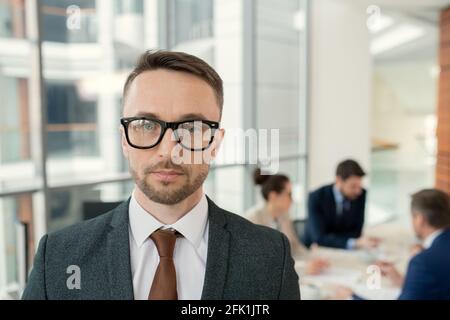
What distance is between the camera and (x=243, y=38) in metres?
0.59

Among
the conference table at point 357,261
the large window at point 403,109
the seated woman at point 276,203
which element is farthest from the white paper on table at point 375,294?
the large window at point 403,109

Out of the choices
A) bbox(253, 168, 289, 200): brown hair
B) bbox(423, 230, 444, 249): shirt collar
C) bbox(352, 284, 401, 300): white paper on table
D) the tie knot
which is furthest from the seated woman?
bbox(423, 230, 444, 249): shirt collar

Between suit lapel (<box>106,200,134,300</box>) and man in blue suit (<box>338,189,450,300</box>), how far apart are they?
0.68 m

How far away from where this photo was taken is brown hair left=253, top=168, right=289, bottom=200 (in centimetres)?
67

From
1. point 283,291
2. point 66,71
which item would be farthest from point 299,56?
point 283,291

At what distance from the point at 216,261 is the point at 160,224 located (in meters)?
0.08

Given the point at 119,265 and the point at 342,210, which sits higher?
the point at 119,265

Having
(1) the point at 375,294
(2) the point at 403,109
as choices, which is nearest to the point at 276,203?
(1) the point at 375,294

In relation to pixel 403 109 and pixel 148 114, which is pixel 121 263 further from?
pixel 403 109

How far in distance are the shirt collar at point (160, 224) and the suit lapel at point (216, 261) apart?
0.05 ft

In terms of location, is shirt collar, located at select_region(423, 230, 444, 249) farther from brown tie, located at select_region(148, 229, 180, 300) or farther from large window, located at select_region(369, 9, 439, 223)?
large window, located at select_region(369, 9, 439, 223)

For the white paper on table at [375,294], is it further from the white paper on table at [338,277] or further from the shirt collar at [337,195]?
the shirt collar at [337,195]

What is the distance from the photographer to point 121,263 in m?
0.44
